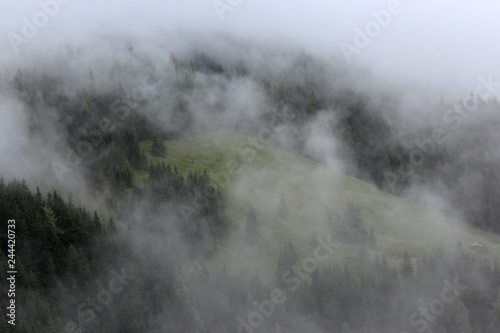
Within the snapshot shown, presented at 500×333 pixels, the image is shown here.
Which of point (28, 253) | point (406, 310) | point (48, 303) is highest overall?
point (406, 310)

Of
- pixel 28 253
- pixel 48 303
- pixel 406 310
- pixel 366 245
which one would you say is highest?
pixel 366 245

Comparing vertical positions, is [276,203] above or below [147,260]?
above

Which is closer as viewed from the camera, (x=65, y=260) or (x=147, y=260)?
(x=65, y=260)

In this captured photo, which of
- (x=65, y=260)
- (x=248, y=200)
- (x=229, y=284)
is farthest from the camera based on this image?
(x=248, y=200)

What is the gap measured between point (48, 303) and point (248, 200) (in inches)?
3556

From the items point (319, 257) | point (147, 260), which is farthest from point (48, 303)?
point (319, 257)

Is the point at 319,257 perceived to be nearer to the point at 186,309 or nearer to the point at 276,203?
the point at 276,203

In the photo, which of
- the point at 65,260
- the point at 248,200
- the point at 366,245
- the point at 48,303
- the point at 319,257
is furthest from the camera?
the point at 248,200

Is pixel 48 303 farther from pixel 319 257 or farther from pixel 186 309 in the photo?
pixel 319 257

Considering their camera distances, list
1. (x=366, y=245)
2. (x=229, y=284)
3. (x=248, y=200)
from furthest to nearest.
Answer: (x=248, y=200), (x=366, y=245), (x=229, y=284)

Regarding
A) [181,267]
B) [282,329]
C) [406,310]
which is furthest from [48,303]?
[406,310]

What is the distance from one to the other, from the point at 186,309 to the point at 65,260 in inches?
1264

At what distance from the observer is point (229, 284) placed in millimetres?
143875

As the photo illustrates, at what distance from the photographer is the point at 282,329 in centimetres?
13888
